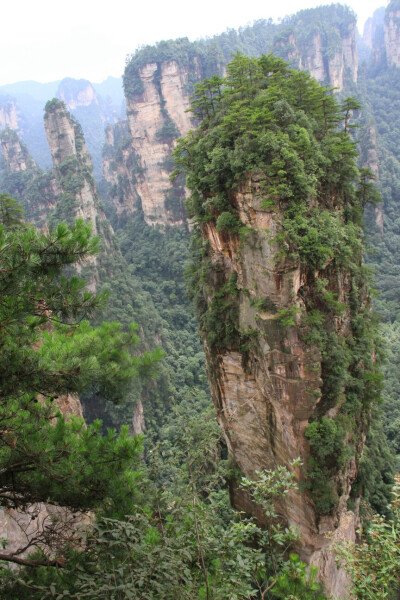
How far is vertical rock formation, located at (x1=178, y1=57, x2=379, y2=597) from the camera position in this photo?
34.2 feet

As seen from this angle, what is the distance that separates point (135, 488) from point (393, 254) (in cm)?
4061

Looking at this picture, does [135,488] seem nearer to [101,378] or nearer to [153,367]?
[101,378]

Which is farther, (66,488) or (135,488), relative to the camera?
(135,488)

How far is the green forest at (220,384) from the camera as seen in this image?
3584mm

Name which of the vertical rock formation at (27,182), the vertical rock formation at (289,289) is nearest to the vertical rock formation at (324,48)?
the vertical rock formation at (27,182)

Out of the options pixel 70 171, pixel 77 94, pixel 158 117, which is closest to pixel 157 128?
pixel 158 117

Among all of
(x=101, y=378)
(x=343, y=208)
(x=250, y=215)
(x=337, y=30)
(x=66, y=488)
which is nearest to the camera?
(x=66, y=488)

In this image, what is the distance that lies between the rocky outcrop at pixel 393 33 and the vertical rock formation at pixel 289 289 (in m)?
69.5

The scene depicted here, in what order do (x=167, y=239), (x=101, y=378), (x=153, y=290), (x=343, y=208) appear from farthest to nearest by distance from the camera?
(x=167, y=239) < (x=153, y=290) < (x=343, y=208) < (x=101, y=378)

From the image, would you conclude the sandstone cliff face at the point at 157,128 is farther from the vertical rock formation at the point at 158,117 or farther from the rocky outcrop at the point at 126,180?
the rocky outcrop at the point at 126,180

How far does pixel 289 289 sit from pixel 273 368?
7.04ft

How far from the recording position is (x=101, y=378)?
15.0 ft

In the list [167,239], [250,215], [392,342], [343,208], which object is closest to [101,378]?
[250,215]

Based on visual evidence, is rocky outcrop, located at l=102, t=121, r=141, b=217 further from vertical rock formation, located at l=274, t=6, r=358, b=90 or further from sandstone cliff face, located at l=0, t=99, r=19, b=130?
sandstone cliff face, located at l=0, t=99, r=19, b=130
